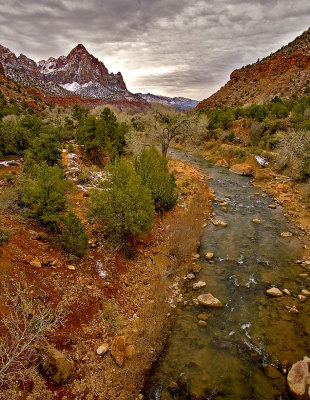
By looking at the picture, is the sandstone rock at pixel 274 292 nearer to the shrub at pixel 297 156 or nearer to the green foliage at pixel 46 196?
the green foliage at pixel 46 196

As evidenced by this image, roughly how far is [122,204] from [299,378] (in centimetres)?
826

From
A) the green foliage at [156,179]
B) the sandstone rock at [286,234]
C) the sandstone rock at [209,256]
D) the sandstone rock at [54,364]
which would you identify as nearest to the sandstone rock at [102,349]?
the sandstone rock at [54,364]

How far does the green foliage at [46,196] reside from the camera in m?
9.26

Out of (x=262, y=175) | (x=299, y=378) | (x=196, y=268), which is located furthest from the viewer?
(x=262, y=175)

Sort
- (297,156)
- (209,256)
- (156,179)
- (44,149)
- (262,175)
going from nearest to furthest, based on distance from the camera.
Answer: (209,256), (156,179), (44,149), (297,156), (262,175)

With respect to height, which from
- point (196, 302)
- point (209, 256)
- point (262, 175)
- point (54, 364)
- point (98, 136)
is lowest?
point (196, 302)

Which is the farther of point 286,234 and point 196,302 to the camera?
point 286,234

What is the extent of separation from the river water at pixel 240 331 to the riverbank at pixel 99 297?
0.75 metres

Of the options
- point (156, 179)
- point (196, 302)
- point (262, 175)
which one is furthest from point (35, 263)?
point (262, 175)

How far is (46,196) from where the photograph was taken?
9398 millimetres

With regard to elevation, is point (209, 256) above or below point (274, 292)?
above

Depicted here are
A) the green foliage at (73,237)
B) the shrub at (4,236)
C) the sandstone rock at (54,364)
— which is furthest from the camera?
the green foliage at (73,237)

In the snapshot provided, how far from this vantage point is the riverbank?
19.3 feet

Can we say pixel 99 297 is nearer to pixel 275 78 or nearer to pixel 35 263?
pixel 35 263
